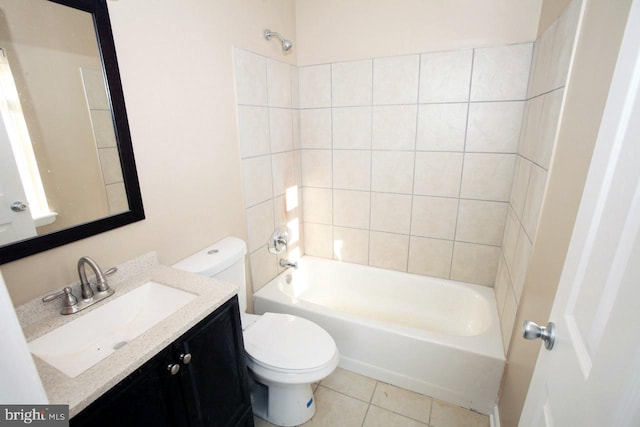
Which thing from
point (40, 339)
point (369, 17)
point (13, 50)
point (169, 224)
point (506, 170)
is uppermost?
point (369, 17)

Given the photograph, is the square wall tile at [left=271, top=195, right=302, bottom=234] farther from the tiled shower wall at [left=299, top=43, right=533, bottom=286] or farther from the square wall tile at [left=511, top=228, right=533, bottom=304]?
the square wall tile at [left=511, top=228, right=533, bottom=304]

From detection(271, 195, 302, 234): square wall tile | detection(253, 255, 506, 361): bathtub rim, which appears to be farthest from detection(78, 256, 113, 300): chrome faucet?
detection(271, 195, 302, 234): square wall tile

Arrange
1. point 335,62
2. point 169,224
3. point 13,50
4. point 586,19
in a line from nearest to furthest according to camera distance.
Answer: point 13,50 → point 586,19 → point 169,224 → point 335,62

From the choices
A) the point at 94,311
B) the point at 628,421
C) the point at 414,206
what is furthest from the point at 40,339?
the point at 414,206

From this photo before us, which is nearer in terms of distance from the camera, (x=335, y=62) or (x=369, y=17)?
(x=369, y=17)

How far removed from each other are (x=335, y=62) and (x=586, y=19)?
Answer: 136 centimetres

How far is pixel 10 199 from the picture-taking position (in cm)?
90

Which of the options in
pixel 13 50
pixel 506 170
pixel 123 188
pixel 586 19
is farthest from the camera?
pixel 506 170

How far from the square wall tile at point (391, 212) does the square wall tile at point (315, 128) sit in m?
0.55

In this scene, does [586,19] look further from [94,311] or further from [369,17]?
[94,311]

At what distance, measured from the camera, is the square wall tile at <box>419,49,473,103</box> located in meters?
1.74

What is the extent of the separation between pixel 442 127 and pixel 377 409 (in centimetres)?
169

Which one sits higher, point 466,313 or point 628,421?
point 628,421

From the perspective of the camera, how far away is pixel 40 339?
0.88 meters
